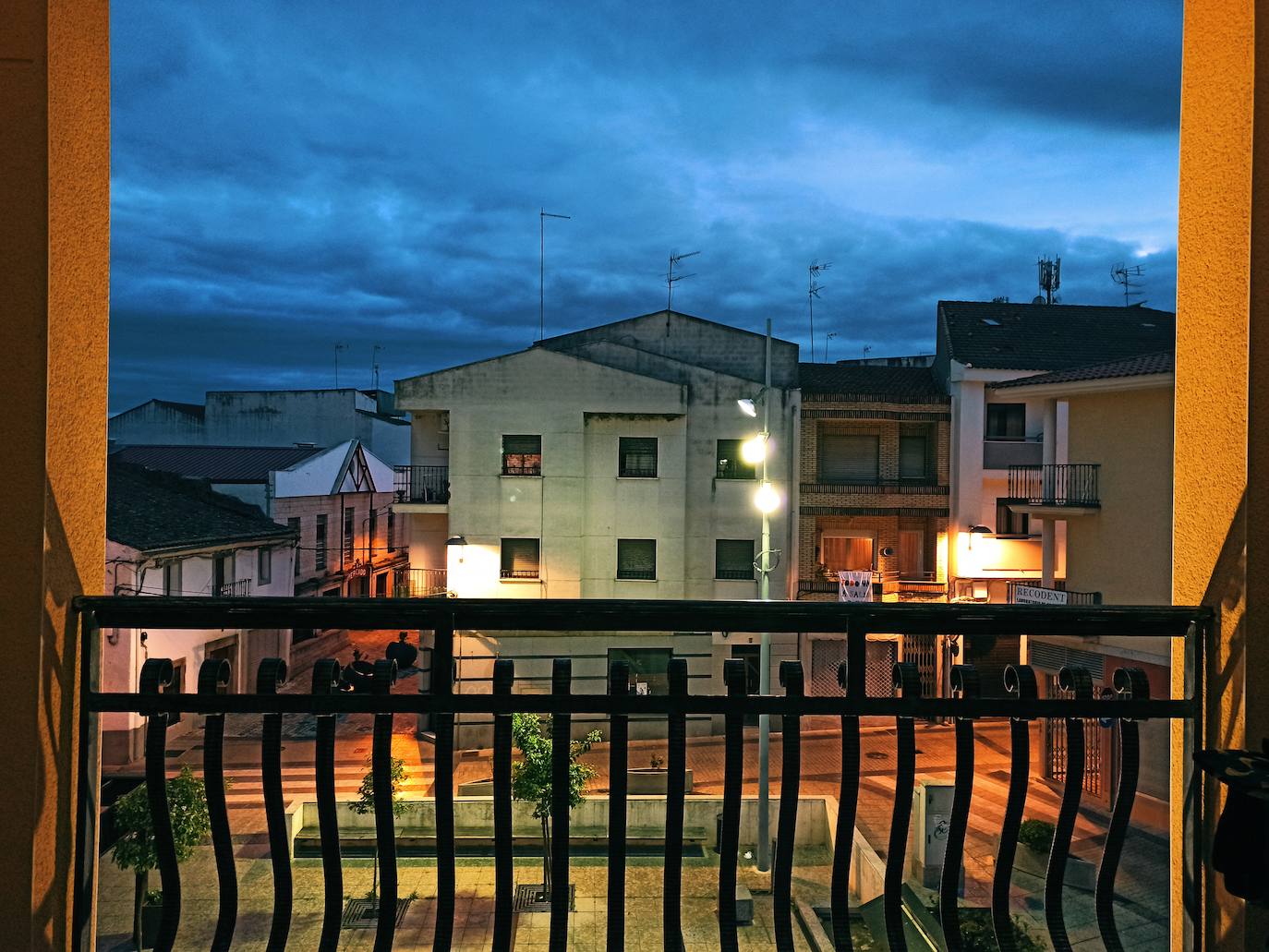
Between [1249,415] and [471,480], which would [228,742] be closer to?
[471,480]

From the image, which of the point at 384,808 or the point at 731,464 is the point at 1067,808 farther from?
the point at 731,464

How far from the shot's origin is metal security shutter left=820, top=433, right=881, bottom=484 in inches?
934

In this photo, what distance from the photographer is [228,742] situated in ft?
65.7

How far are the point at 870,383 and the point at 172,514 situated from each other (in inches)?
750

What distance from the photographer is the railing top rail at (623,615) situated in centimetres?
207

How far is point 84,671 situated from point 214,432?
119 feet

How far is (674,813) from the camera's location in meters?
2.13

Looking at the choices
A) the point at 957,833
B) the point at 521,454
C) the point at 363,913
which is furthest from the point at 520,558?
the point at 957,833

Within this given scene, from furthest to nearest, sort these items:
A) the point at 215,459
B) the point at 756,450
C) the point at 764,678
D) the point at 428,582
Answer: the point at 215,459 < the point at 428,582 < the point at 756,450 < the point at 764,678

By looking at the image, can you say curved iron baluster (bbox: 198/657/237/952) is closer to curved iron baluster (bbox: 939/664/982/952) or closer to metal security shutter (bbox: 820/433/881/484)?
curved iron baluster (bbox: 939/664/982/952)

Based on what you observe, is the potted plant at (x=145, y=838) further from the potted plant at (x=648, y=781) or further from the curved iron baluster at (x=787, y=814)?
the curved iron baluster at (x=787, y=814)

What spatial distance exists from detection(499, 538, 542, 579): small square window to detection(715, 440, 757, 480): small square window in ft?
→ 16.5

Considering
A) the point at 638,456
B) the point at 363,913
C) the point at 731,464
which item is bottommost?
the point at 363,913

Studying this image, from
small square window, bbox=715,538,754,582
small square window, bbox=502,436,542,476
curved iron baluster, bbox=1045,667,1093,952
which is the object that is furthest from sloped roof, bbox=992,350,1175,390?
curved iron baluster, bbox=1045,667,1093,952
